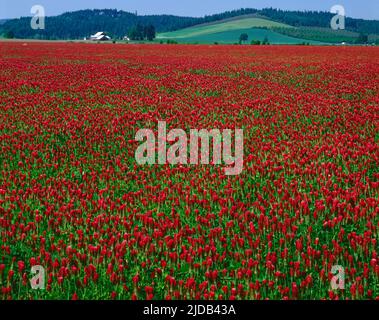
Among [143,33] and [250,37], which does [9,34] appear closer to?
[143,33]

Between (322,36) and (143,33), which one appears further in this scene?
(322,36)

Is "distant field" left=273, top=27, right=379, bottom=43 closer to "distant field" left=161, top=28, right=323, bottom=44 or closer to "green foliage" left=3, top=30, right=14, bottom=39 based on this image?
"distant field" left=161, top=28, right=323, bottom=44

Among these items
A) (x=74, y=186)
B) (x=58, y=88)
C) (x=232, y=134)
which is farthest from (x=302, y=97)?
(x=74, y=186)

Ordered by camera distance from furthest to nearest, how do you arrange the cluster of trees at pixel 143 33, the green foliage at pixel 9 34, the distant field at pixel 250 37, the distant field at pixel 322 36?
the distant field at pixel 322 36 → the cluster of trees at pixel 143 33 → the distant field at pixel 250 37 → the green foliage at pixel 9 34

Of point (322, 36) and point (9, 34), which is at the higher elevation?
point (322, 36)

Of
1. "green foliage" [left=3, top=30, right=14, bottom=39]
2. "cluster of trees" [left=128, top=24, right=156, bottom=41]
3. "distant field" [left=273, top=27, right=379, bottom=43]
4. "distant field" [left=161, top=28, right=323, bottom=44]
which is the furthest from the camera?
"distant field" [left=273, top=27, right=379, bottom=43]

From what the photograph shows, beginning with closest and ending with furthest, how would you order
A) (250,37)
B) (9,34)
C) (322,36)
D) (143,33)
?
1. (9,34)
2. (143,33)
3. (250,37)
4. (322,36)

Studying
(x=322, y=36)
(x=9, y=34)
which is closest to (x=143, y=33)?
(x=9, y=34)

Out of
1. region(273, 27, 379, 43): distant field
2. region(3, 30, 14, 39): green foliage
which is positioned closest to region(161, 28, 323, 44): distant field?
region(273, 27, 379, 43): distant field

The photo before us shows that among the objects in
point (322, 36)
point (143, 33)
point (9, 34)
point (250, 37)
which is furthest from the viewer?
point (322, 36)

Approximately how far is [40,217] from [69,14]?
18275 cm

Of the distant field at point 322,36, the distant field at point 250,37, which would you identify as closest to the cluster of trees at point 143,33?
the distant field at point 250,37

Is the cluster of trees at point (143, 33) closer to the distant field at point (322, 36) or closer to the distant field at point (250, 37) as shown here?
the distant field at point (250, 37)

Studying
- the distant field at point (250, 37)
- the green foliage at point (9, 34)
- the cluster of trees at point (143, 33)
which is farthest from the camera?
the cluster of trees at point (143, 33)
